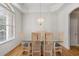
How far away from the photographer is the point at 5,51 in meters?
3.14

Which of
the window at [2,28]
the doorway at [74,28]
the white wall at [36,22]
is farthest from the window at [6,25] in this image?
the doorway at [74,28]

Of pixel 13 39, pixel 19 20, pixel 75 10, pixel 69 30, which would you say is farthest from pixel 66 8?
pixel 13 39

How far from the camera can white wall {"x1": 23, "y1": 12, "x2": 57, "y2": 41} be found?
11.2ft

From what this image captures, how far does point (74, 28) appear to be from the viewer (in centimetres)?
372

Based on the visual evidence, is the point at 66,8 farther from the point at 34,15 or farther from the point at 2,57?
the point at 2,57

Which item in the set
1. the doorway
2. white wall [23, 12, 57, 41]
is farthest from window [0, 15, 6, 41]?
the doorway

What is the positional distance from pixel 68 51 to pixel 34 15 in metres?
1.53

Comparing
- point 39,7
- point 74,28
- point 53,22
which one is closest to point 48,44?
point 53,22

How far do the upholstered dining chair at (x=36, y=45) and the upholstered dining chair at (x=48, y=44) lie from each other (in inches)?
7.7

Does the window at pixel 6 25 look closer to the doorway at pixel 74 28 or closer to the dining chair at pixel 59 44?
the dining chair at pixel 59 44

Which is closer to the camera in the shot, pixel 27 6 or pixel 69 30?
pixel 27 6

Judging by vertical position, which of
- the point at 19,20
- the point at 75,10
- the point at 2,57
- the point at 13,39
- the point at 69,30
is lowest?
the point at 2,57

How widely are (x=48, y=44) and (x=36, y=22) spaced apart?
0.80 m

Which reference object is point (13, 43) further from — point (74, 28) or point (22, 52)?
point (74, 28)
